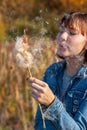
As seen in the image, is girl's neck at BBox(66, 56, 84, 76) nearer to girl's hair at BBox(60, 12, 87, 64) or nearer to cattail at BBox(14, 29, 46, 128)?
girl's hair at BBox(60, 12, 87, 64)

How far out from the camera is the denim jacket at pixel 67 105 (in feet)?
9.05

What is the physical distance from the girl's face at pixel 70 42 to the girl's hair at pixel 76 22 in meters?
0.02

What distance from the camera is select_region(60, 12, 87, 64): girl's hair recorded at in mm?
3029

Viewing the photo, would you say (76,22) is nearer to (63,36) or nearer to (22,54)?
(63,36)

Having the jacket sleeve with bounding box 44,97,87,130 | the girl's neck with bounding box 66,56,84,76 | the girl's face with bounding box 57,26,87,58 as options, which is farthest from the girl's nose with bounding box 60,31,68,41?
the jacket sleeve with bounding box 44,97,87,130

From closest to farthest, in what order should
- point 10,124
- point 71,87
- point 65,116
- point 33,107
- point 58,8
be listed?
point 65,116 < point 71,87 < point 33,107 < point 10,124 < point 58,8

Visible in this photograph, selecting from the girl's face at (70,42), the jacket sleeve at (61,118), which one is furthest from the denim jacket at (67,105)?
the girl's face at (70,42)

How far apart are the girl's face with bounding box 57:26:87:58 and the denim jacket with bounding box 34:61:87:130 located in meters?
0.11

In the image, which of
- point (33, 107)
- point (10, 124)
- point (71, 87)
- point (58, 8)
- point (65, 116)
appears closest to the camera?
point (65, 116)

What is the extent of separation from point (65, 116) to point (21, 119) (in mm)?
3345

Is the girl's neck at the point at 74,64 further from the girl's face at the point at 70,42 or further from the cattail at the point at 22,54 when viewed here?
the cattail at the point at 22,54

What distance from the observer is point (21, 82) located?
6043 mm

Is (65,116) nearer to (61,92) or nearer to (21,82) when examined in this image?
(61,92)

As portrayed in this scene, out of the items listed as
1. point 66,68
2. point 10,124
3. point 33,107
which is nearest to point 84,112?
point 66,68
